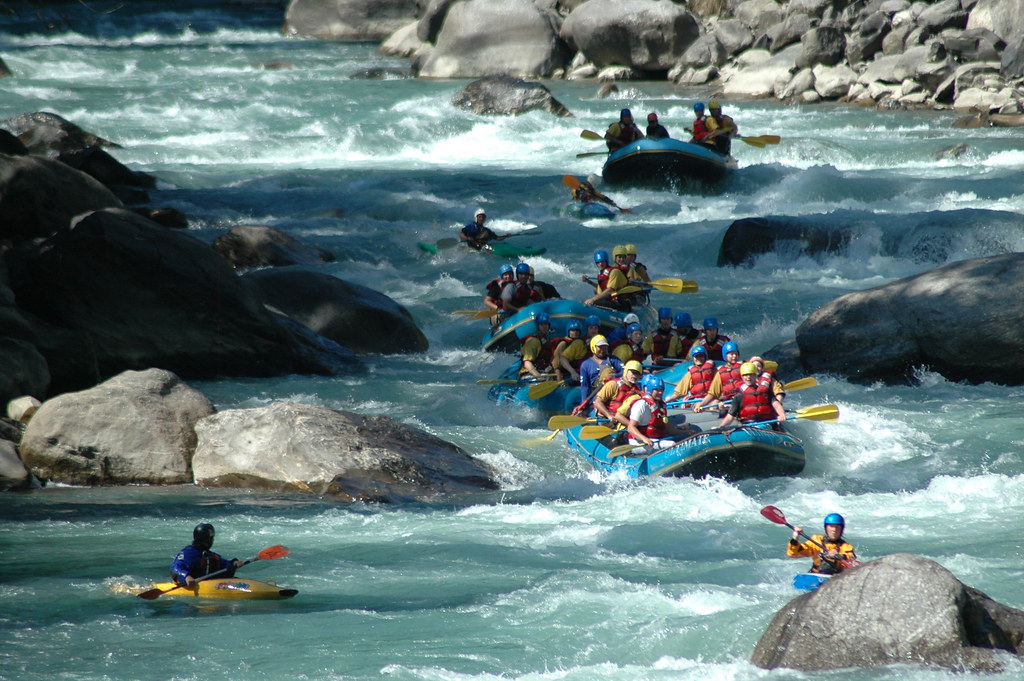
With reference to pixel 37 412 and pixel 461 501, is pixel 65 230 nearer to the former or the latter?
pixel 37 412

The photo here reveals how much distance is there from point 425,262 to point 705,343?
20.9 feet

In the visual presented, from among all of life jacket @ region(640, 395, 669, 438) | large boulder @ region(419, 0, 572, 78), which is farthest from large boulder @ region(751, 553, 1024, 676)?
large boulder @ region(419, 0, 572, 78)

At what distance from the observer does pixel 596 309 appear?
1280cm

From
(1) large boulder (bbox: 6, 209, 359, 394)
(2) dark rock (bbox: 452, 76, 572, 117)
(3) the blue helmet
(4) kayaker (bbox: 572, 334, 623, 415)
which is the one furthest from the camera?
(2) dark rock (bbox: 452, 76, 572, 117)

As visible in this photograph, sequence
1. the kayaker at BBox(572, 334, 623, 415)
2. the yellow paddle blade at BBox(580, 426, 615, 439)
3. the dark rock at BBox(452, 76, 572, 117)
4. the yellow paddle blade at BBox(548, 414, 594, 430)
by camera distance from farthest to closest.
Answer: the dark rock at BBox(452, 76, 572, 117) < the kayaker at BBox(572, 334, 623, 415) < the yellow paddle blade at BBox(548, 414, 594, 430) < the yellow paddle blade at BBox(580, 426, 615, 439)

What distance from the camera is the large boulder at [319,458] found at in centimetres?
822

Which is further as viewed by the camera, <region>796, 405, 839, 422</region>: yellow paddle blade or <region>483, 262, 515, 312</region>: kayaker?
<region>483, 262, 515, 312</region>: kayaker

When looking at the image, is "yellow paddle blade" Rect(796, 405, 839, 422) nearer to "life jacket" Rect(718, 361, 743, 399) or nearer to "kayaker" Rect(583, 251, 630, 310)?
"life jacket" Rect(718, 361, 743, 399)

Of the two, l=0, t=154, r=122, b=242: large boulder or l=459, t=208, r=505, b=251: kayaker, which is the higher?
l=459, t=208, r=505, b=251: kayaker

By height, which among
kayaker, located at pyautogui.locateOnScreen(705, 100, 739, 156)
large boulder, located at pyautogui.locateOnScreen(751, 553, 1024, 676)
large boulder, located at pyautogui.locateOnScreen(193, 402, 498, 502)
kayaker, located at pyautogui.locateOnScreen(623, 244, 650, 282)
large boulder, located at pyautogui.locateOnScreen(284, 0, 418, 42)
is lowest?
large boulder, located at pyautogui.locateOnScreen(751, 553, 1024, 676)

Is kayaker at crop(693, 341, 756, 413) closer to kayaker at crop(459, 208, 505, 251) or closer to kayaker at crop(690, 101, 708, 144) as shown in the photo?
kayaker at crop(459, 208, 505, 251)

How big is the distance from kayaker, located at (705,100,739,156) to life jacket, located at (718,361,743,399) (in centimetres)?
1017

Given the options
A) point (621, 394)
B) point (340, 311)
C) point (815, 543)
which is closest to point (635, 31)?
point (340, 311)

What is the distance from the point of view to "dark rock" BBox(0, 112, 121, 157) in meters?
20.6
